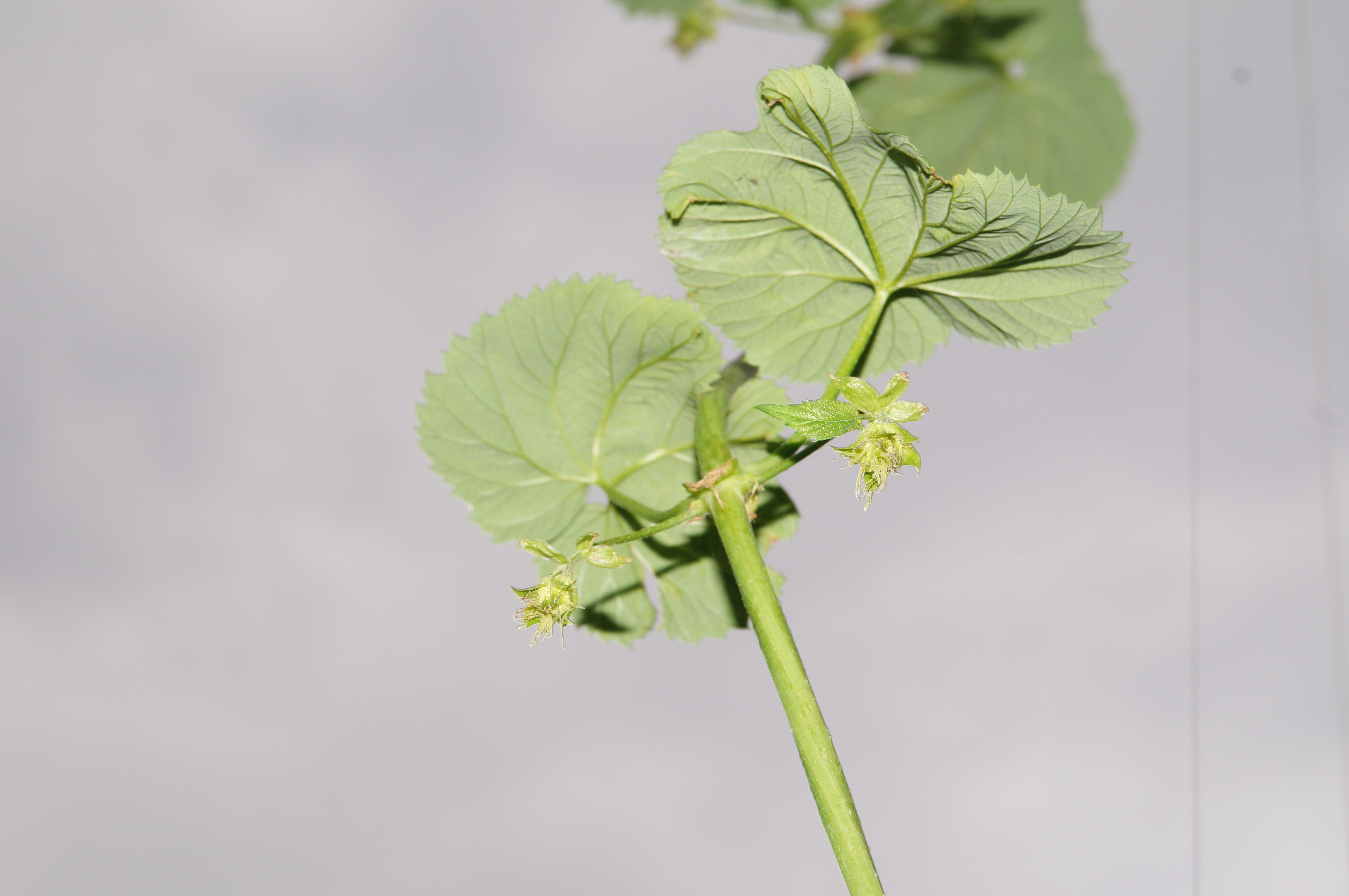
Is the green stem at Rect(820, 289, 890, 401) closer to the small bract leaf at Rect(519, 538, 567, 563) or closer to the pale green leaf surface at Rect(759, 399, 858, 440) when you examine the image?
the pale green leaf surface at Rect(759, 399, 858, 440)

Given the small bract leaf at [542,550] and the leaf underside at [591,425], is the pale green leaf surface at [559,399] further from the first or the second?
the small bract leaf at [542,550]

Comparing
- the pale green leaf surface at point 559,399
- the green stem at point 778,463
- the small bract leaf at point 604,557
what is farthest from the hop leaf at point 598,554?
the pale green leaf surface at point 559,399

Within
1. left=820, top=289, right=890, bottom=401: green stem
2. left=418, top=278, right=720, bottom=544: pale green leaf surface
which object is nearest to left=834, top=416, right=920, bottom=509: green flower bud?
left=820, top=289, right=890, bottom=401: green stem

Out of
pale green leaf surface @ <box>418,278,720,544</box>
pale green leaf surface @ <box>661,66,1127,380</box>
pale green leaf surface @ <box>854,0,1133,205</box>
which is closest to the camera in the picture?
pale green leaf surface @ <box>661,66,1127,380</box>

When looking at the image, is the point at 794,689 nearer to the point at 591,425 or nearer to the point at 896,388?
the point at 896,388

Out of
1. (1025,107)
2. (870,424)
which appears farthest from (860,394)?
(1025,107)

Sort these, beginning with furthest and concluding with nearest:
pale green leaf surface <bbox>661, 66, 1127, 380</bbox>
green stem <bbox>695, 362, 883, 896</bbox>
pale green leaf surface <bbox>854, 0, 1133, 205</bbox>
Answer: pale green leaf surface <bbox>854, 0, 1133, 205</bbox>
pale green leaf surface <bbox>661, 66, 1127, 380</bbox>
green stem <bbox>695, 362, 883, 896</bbox>
